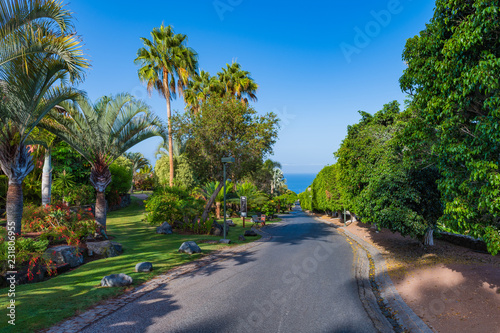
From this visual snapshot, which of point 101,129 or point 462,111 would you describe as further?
point 101,129

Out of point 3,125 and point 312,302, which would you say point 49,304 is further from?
point 3,125

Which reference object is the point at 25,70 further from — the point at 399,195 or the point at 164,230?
the point at 399,195

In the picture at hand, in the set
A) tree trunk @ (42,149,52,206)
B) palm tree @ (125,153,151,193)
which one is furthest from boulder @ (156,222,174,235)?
palm tree @ (125,153,151,193)

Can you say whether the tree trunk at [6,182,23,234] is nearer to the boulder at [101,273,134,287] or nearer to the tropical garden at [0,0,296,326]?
the tropical garden at [0,0,296,326]

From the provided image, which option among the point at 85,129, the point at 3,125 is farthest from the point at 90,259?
the point at 85,129

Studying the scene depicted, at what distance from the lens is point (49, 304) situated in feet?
17.4

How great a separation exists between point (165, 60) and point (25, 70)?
630 inches

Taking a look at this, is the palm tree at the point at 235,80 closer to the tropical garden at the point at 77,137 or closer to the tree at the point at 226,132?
the tropical garden at the point at 77,137

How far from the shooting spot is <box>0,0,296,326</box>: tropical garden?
7.50 metres

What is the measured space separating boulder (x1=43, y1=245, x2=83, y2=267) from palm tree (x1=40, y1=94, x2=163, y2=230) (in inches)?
155

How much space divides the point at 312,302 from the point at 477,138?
15.9 ft

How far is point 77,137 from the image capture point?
1227cm

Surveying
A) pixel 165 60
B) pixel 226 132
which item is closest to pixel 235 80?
pixel 165 60

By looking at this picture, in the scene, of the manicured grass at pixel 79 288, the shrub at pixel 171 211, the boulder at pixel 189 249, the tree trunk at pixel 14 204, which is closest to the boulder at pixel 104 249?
the manicured grass at pixel 79 288
